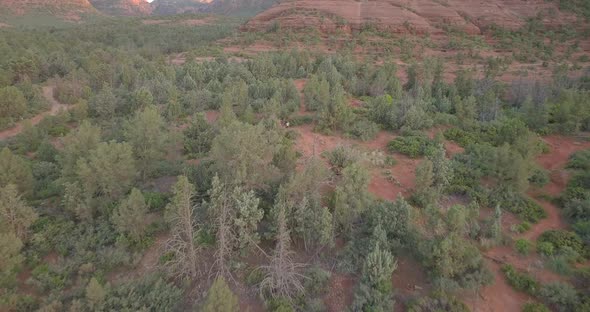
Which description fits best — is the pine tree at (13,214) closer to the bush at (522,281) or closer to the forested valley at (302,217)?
the forested valley at (302,217)

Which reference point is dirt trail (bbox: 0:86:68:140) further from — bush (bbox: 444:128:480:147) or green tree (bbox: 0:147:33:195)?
bush (bbox: 444:128:480:147)

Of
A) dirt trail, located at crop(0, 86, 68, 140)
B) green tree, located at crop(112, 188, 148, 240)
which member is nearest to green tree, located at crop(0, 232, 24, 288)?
green tree, located at crop(112, 188, 148, 240)

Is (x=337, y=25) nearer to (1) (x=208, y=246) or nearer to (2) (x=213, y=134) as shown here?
(2) (x=213, y=134)

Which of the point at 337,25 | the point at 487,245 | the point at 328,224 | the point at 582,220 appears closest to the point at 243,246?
the point at 328,224

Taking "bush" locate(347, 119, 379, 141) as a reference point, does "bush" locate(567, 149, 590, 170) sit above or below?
below

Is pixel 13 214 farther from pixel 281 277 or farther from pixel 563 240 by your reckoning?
pixel 563 240

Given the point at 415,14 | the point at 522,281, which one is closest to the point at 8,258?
the point at 522,281
